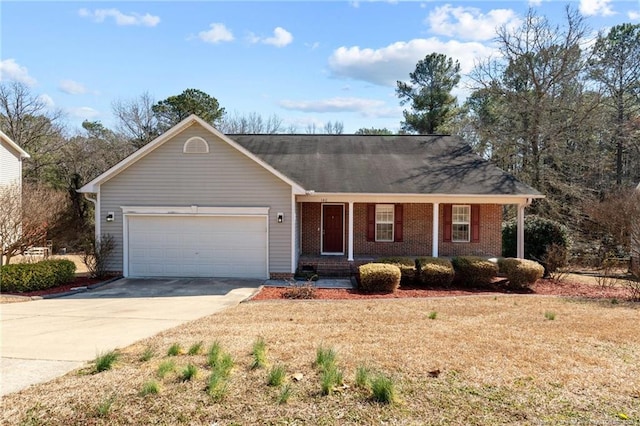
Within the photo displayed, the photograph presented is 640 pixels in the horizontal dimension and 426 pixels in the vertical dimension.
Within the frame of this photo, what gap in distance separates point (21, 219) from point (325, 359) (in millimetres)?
13876

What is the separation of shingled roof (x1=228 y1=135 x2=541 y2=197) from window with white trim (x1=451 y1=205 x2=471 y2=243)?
137cm

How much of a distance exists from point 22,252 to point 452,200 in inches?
602

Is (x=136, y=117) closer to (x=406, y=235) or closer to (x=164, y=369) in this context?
(x=406, y=235)

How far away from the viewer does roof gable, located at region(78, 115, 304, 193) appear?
Result: 44.9 ft

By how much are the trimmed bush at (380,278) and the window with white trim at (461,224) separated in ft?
18.0

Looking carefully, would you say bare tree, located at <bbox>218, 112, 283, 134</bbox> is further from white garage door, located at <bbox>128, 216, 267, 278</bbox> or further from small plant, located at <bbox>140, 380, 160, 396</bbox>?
small plant, located at <bbox>140, 380, 160, 396</bbox>

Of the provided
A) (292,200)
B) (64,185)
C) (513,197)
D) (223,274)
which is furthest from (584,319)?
(64,185)

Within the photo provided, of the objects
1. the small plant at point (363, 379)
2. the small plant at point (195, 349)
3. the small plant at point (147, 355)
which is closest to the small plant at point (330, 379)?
the small plant at point (363, 379)

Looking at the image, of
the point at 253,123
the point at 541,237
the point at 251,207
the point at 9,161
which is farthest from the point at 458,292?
the point at 253,123

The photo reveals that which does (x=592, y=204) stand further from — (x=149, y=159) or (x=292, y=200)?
(x=149, y=159)

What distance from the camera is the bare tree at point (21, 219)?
560 inches

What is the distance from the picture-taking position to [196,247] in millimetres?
14281

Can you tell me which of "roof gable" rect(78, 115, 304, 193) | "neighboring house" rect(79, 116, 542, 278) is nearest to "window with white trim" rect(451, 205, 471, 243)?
"neighboring house" rect(79, 116, 542, 278)

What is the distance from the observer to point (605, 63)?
24.9m
